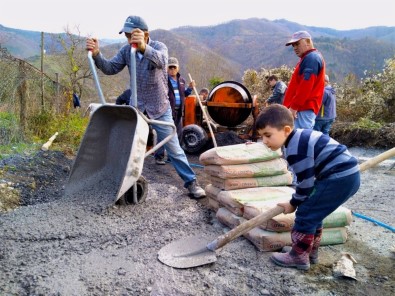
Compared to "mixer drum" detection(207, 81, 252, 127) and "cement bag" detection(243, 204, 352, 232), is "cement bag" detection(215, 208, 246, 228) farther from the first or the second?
"mixer drum" detection(207, 81, 252, 127)

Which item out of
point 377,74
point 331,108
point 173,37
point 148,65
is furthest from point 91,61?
point 173,37

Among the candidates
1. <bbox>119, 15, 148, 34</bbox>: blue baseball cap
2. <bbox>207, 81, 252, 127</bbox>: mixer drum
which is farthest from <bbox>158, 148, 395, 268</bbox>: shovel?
<bbox>207, 81, 252, 127</bbox>: mixer drum

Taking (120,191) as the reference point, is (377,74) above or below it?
above

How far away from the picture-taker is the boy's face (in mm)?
2113

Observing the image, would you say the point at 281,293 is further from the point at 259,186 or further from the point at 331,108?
the point at 331,108

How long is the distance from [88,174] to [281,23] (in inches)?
3543

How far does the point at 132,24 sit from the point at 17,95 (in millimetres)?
4208

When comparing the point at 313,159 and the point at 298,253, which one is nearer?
the point at 313,159

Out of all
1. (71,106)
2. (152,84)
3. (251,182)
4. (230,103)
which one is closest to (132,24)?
(152,84)

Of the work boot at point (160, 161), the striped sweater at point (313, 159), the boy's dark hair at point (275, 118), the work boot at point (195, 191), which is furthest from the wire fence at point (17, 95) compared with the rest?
the striped sweater at point (313, 159)

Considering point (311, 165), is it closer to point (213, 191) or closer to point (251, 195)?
point (251, 195)

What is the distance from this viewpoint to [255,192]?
119 inches

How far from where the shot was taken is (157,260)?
2314 millimetres

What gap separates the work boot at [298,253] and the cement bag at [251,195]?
430mm
